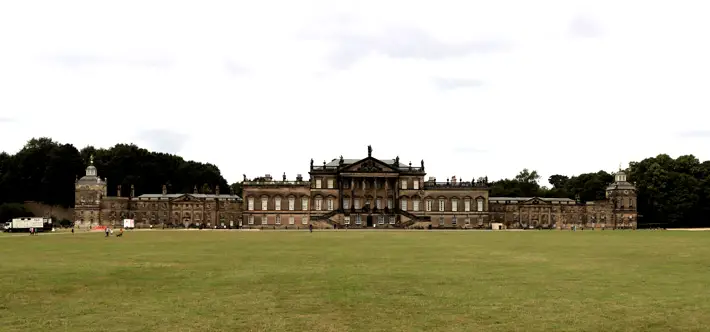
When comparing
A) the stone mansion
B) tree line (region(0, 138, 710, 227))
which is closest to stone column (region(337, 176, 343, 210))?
the stone mansion

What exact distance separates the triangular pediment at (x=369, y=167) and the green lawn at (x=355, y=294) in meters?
70.0

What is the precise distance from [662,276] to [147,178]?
10582 centimetres

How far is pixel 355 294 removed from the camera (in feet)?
56.7

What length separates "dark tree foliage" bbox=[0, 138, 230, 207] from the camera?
105688 mm

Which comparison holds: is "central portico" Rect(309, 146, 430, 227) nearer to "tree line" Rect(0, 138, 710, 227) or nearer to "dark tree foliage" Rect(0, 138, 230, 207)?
"tree line" Rect(0, 138, 710, 227)

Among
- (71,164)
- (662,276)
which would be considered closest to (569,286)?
(662,276)

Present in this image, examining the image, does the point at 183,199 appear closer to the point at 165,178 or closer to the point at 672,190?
the point at 165,178

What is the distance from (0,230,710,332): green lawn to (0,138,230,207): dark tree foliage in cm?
8520

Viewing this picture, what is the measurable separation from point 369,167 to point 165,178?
41.2 meters

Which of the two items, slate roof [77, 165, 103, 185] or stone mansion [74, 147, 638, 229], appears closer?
stone mansion [74, 147, 638, 229]

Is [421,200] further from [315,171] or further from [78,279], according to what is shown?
[78,279]

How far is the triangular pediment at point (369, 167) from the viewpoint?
323 ft

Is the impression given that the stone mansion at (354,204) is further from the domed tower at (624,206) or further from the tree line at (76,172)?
the tree line at (76,172)

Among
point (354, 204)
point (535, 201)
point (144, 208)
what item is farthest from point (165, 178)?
point (535, 201)
